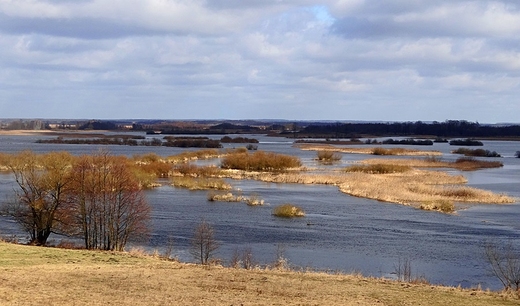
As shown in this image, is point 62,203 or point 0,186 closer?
point 62,203

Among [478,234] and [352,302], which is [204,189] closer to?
[478,234]

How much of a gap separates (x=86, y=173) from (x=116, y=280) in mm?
14709

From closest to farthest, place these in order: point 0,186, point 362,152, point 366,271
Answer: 1. point 366,271
2. point 0,186
3. point 362,152

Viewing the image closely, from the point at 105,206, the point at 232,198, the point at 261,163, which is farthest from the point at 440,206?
the point at 261,163

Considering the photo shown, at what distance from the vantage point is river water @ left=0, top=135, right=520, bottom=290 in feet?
75.3

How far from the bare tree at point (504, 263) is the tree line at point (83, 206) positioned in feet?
44.7

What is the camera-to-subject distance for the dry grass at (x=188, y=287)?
1219 cm

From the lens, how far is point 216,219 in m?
32.8

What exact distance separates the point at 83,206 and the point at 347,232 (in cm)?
1220

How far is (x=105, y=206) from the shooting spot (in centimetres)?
2639

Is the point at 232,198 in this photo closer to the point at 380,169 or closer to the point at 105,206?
the point at 105,206

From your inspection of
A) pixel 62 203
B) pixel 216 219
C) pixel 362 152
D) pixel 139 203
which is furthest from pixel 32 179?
pixel 362 152

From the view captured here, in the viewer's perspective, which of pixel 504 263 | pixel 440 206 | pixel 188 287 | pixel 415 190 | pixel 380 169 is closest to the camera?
pixel 188 287

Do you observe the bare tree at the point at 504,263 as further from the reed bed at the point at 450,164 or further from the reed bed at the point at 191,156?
the reed bed at the point at 191,156
